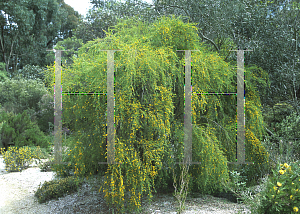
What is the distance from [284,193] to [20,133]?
910 cm

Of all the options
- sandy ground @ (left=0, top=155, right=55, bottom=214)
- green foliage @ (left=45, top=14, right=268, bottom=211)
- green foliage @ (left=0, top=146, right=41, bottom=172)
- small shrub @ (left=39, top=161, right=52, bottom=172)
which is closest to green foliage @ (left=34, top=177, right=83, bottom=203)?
sandy ground @ (left=0, top=155, right=55, bottom=214)

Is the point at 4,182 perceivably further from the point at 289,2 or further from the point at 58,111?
the point at 289,2

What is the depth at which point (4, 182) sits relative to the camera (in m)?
6.24

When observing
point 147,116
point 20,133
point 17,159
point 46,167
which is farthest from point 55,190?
point 20,133

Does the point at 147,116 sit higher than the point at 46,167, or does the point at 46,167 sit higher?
the point at 147,116

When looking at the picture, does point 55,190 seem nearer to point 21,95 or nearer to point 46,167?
point 46,167

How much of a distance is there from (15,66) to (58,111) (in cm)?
1860

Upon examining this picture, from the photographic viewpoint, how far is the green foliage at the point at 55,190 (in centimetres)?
521

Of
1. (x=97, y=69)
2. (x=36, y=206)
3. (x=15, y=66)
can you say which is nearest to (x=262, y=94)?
(x=97, y=69)

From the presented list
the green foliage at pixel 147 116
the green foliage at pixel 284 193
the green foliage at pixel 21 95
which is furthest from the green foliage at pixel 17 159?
the green foliage at pixel 284 193

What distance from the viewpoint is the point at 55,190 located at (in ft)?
17.3

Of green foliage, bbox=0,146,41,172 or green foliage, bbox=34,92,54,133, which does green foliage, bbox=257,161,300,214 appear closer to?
green foliage, bbox=0,146,41,172

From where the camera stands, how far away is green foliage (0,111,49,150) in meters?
8.85

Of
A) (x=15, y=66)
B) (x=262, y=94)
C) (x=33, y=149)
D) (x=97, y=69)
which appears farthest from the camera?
(x=15, y=66)
